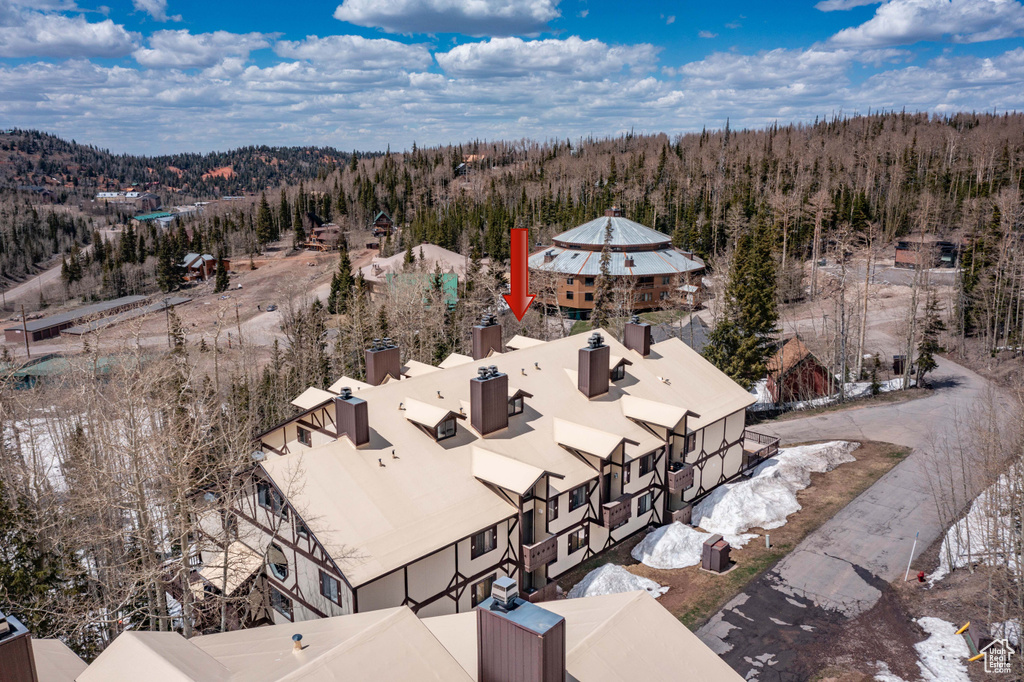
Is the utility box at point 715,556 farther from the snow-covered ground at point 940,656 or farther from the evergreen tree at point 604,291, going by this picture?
the evergreen tree at point 604,291

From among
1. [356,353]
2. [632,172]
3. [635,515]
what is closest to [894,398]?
[635,515]

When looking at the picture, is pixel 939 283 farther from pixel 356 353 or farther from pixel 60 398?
pixel 60 398

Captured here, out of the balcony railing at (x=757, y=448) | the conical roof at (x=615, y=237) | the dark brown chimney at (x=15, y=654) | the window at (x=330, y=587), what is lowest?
the balcony railing at (x=757, y=448)

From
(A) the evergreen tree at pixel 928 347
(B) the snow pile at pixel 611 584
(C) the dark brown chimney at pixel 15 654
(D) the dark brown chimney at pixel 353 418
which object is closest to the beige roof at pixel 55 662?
(C) the dark brown chimney at pixel 15 654

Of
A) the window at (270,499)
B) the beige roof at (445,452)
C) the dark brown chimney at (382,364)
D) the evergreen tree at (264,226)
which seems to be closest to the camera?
the beige roof at (445,452)

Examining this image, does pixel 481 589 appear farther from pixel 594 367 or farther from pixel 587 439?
pixel 594 367

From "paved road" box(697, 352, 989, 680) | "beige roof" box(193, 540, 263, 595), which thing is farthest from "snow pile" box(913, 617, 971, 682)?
"beige roof" box(193, 540, 263, 595)

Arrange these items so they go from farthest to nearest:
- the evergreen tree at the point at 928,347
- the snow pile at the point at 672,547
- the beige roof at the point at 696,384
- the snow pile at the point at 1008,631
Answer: the evergreen tree at the point at 928,347, the beige roof at the point at 696,384, the snow pile at the point at 672,547, the snow pile at the point at 1008,631
